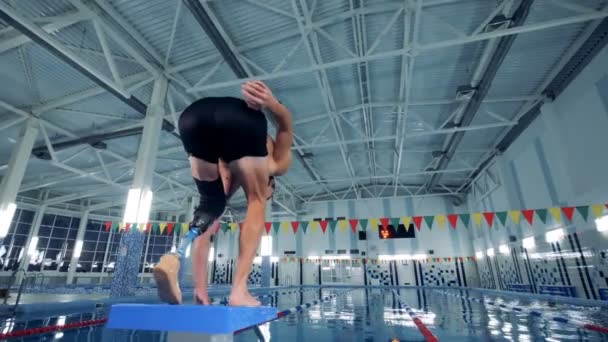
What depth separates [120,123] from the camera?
11078 millimetres

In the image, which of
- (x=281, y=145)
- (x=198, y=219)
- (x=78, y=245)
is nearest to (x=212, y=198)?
(x=198, y=219)

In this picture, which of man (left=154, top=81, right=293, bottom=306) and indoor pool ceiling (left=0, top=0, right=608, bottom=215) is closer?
man (left=154, top=81, right=293, bottom=306)

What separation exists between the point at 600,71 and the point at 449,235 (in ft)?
48.0

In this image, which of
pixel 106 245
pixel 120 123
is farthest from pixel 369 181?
pixel 106 245

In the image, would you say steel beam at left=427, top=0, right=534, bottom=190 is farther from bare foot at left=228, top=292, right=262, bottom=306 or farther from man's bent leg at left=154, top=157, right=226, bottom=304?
bare foot at left=228, top=292, right=262, bottom=306

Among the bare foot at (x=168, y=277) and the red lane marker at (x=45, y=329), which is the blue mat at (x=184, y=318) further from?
the red lane marker at (x=45, y=329)

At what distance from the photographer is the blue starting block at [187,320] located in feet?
2.90

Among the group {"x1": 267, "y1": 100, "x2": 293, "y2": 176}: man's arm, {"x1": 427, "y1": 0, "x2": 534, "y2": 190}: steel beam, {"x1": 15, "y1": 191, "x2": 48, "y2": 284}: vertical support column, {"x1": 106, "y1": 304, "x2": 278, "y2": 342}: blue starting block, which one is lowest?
{"x1": 106, "y1": 304, "x2": 278, "y2": 342}: blue starting block

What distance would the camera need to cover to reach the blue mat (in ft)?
2.89

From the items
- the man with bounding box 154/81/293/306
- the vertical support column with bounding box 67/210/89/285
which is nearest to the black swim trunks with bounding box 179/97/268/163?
the man with bounding box 154/81/293/306

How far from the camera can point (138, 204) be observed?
820cm

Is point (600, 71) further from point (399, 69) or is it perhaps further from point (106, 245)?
point (106, 245)

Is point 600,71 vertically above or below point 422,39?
below

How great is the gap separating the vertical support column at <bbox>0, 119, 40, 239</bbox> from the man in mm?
10627
